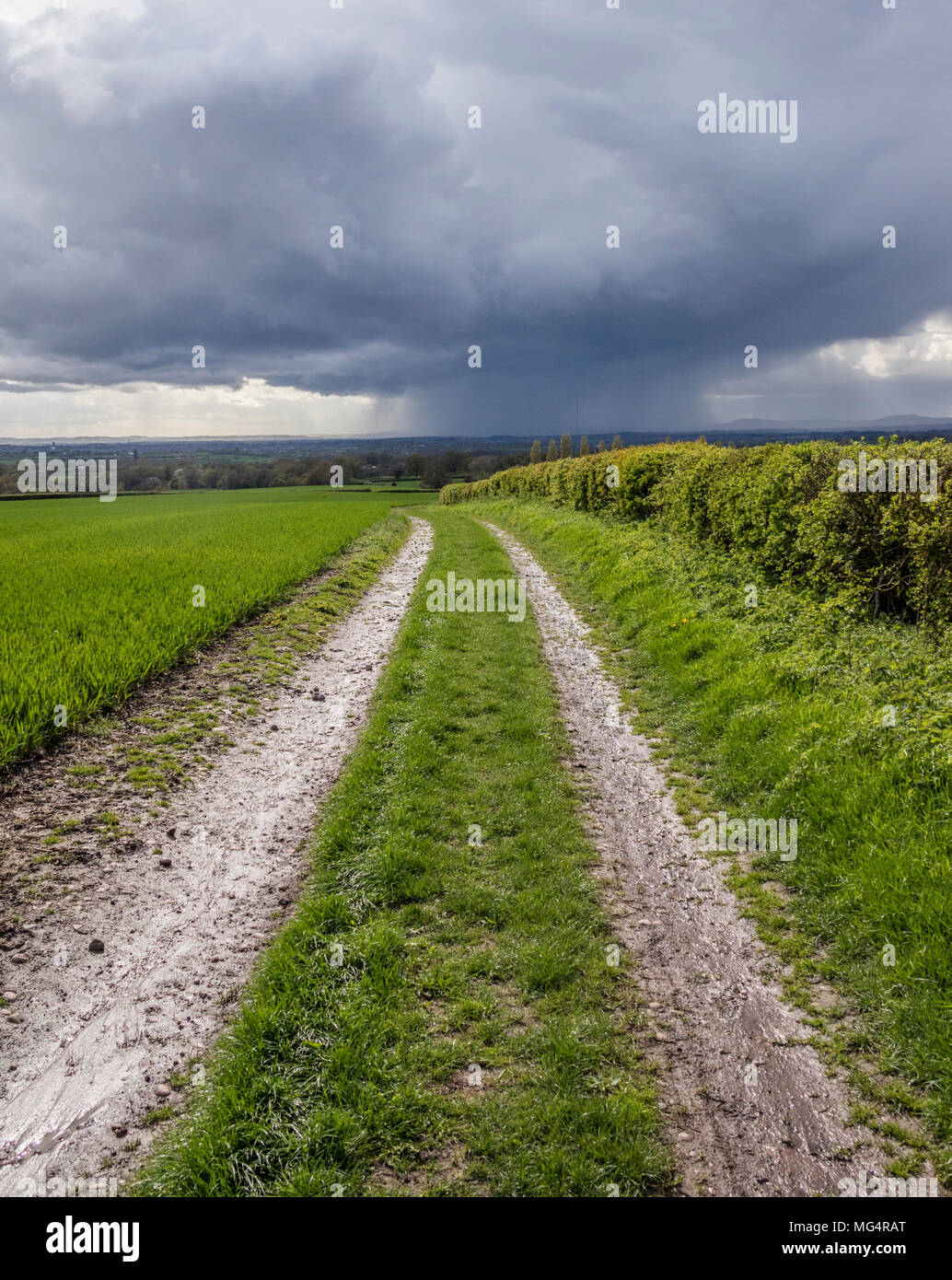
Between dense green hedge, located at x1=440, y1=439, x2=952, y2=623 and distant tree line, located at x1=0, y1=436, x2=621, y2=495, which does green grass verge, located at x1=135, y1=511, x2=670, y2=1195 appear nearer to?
dense green hedge, located at x1=440, y1=439, x2=952, y2=623

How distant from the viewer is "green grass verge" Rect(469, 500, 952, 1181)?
4.05 meters

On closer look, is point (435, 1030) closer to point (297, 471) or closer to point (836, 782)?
point (836, 782)

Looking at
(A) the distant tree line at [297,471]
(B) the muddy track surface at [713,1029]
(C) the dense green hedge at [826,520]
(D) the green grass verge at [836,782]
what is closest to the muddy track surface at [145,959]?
(B) the muddy track surface at [713,1029]

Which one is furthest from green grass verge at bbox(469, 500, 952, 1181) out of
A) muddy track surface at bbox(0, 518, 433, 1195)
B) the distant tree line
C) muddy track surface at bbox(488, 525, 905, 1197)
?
the distant tree line

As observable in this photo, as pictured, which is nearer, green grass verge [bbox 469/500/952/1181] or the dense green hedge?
green grass verge [bbox 469/500/952/1181]

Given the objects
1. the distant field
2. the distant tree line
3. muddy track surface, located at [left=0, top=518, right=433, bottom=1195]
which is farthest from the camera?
the distant tree line

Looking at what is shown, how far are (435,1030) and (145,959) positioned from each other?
7.69 feet

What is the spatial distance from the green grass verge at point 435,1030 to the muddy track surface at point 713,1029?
209 mm

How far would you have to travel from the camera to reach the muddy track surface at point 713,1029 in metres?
3.30

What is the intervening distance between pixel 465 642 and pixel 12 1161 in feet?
33.0

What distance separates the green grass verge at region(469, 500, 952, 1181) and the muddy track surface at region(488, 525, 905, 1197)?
235 millimetres

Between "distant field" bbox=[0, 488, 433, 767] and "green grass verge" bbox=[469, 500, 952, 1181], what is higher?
"distant field" bbox=[0, 488, 433, 767]

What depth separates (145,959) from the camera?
4879mm
